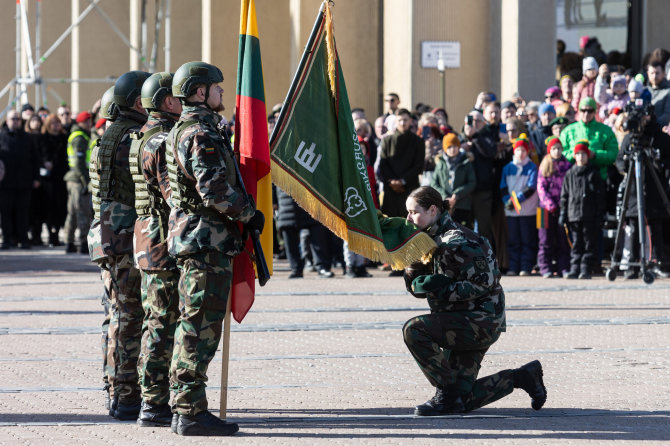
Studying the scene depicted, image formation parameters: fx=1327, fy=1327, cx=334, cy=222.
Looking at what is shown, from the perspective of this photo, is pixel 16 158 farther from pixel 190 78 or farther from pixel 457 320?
pixel 457 320

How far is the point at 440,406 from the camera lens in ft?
24.8

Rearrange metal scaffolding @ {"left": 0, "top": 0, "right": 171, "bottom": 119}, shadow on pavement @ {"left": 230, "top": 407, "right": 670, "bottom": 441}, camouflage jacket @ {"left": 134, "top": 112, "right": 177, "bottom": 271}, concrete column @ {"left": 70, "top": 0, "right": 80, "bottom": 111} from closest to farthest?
shadow on pavement @ {"left": 230, "top": 407, "right": 670, "bottom": 441} < camouflage jacket @ {"left": 134, "top": 112, "right": 177, "bottom": 271} < metal scaffolding @ {"left": 0, "top": 0, "right": 171, "bottom": 119} < concrete column @ {"left": 70, "top": 0, "right": 80, "bottom": 111}

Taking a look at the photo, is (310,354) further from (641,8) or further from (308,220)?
(641,8)

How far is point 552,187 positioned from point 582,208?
58cm

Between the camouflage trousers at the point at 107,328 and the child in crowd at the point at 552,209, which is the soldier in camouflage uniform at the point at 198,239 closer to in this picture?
the camouflage trousers at the point at 107,328

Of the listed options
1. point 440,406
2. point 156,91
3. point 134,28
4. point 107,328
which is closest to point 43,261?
point 107,328

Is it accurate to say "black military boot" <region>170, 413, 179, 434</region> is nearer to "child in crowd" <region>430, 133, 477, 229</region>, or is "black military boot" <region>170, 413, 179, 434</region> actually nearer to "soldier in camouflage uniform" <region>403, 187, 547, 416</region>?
"soldier in camouflage uniform" <region>403, 187, 547, 416</region>

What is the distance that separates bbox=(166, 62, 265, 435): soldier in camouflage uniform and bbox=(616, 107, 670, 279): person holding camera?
8.74 m

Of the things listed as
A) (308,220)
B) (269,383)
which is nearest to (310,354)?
(269,383)

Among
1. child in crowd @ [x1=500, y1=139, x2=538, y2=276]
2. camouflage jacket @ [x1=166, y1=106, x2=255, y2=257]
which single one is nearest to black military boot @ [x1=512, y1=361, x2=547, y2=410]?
camouflage jacket @ [x1=166, y1=106, x2=255, y2=257]

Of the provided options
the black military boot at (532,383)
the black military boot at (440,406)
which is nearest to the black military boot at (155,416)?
the black military boot at (440,406)

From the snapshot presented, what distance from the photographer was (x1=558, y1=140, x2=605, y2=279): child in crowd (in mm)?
15422

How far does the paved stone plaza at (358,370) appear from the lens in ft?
23.5

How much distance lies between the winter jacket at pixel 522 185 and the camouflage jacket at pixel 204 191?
30.7 ft
